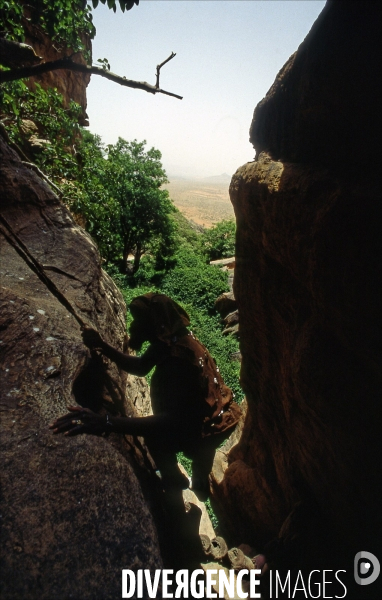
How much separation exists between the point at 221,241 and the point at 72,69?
21.4 meters

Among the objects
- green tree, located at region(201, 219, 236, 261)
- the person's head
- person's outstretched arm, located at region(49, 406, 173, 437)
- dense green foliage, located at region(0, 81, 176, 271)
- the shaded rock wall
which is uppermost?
the shaded rock wall

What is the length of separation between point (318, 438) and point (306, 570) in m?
1.27

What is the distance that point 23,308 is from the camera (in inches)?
103

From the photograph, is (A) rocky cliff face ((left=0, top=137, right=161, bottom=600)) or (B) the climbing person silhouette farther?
(B) the climbing person silhouette

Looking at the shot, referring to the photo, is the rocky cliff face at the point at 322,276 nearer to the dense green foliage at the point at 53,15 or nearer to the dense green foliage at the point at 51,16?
the dense green foliage at the point at 53,15

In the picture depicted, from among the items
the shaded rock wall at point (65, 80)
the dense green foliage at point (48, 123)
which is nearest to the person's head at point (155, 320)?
the dense green foliage at point (48, 123)

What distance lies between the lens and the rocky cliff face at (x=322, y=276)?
190 cm

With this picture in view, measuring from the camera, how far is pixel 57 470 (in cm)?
171

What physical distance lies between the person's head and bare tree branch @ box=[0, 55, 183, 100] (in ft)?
6.65

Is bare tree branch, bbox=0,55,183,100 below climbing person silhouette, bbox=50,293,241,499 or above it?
above

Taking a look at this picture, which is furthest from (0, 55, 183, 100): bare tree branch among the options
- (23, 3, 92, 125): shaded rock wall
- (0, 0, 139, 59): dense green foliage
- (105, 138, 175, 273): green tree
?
(105, 138, 175, 273): green tree

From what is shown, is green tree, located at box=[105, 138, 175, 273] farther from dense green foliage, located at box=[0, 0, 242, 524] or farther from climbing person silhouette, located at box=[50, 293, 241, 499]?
climbing person silhouette, located at box=[50, 293, 241, 499]

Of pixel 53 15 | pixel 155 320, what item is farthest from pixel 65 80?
pixel 155 320

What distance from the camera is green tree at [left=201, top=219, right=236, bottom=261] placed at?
2366cm
